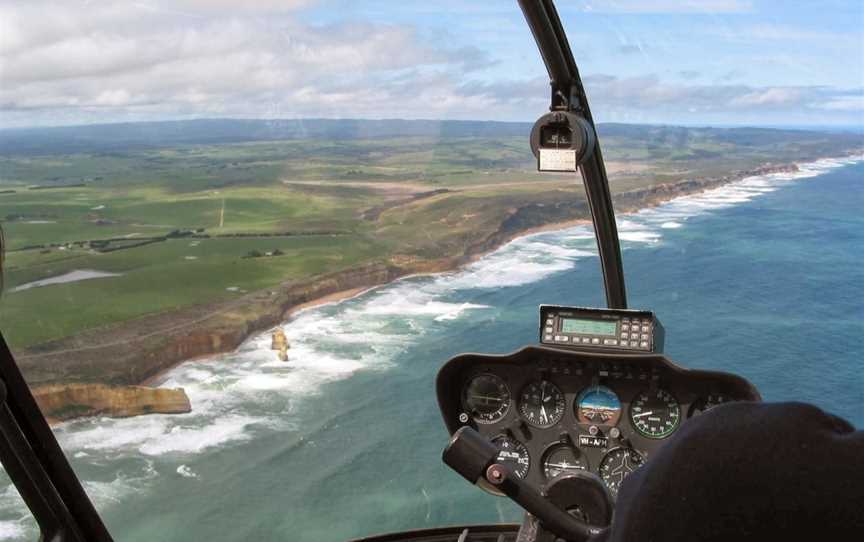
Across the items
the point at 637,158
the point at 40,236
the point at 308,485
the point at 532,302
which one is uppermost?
the point at 637,158

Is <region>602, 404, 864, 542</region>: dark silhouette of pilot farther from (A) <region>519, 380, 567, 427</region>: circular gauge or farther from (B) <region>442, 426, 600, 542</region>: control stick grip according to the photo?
(A) <region>519, 380, 567, 427</region>: circular gauge

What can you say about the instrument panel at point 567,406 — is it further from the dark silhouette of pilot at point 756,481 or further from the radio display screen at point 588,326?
the dark silhouette of pilot at point 756,481

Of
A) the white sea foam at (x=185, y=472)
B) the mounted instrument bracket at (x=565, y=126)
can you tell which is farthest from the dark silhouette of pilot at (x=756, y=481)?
the white sea foam at (x=185, y=472)

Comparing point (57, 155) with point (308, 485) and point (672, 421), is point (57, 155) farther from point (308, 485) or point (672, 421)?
point (672, 421)

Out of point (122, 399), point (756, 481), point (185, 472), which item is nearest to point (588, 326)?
point (756, 481)

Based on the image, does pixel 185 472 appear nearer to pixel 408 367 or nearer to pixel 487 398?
pixel 408 367

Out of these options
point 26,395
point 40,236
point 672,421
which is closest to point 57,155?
point 40,236

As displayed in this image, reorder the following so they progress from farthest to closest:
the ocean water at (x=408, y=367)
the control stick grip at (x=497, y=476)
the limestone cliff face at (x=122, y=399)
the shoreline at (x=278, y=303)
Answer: the shoreline at (x=278, y=303), the ocean water at (x=408, y=367), the limestone cliff face at (x=122, y=399), the control stick grip at (x=497, y=476)

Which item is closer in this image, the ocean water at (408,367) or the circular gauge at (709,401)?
the circular gauge at (709,401)

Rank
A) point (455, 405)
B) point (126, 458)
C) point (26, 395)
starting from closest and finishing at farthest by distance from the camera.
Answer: point (26, 395)
point (455, 405)
point (126, 458)
